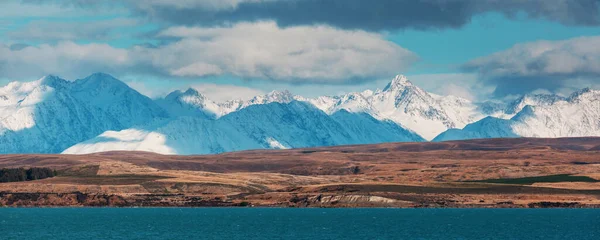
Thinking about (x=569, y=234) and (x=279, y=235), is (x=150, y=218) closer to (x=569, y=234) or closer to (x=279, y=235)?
(x=279, y=235)

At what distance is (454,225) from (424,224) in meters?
5.91

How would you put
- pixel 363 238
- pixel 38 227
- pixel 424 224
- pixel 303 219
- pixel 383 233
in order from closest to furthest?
pixel 363 238
pixel 383 233
pixel 38 227
pixel 424 224
pixel 303 219

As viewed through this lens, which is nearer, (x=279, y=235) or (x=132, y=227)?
(x=279, y=235)

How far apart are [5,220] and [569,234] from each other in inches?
3898

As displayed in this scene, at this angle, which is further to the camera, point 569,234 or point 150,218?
point 150,218

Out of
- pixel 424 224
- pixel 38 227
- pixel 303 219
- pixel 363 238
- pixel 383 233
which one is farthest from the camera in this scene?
pixel 303 219

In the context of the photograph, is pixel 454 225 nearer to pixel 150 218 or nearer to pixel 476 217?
pixel 476 217

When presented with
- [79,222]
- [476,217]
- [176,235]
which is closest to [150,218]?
[79,222]

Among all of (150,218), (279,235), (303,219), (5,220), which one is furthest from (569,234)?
(5,220)

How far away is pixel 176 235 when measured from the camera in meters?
146

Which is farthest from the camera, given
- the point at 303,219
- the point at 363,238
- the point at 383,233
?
the point at 303,219

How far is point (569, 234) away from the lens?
484 feet

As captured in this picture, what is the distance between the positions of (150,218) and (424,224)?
54.0 meters

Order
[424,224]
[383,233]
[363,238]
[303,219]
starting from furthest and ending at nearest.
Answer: [303,219] → [424,224] → [383,233] → [363,238]
